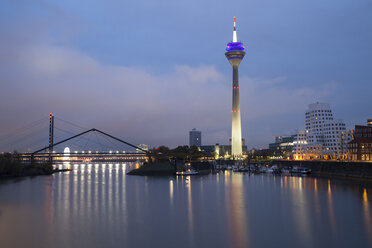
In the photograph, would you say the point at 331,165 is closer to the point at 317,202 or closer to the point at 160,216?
the point at 317,202

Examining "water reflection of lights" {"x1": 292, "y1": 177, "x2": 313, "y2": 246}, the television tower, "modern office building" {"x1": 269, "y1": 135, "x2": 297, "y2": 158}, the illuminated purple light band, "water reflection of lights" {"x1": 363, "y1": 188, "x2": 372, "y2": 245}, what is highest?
the illuminated purple light band

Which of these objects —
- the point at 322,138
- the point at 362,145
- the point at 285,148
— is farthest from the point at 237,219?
the point at 285,148

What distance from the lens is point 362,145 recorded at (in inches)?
2285

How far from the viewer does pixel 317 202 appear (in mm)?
25859

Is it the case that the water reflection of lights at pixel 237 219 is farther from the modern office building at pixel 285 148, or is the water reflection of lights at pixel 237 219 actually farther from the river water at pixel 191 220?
the modern office building at pixel 285 148

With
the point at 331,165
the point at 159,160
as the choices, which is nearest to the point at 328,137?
the point at 331,165

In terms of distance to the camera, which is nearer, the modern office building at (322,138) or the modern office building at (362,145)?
the modern office building at (362,145)

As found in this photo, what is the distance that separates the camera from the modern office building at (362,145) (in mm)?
56812

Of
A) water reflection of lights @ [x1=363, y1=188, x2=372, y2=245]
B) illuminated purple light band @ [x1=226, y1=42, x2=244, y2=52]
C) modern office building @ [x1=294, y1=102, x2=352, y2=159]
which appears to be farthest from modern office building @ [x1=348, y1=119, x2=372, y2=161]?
illuminated purple light band @ [x1=226, y1=42, x2=244, y2=52]

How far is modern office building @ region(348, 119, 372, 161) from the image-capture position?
56.8m

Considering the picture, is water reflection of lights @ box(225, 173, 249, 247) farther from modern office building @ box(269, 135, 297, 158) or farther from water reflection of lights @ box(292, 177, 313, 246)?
modern office building @ box(269, 135, 297, 158)

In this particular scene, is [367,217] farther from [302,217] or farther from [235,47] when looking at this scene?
[235,47]

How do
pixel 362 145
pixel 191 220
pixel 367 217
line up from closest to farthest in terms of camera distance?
1. pixel 191 220
2. pixel 367 217
3. pixel 362 145

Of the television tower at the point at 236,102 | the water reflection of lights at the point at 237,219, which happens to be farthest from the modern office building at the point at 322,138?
the water reflection of lights at the point at 237,219
